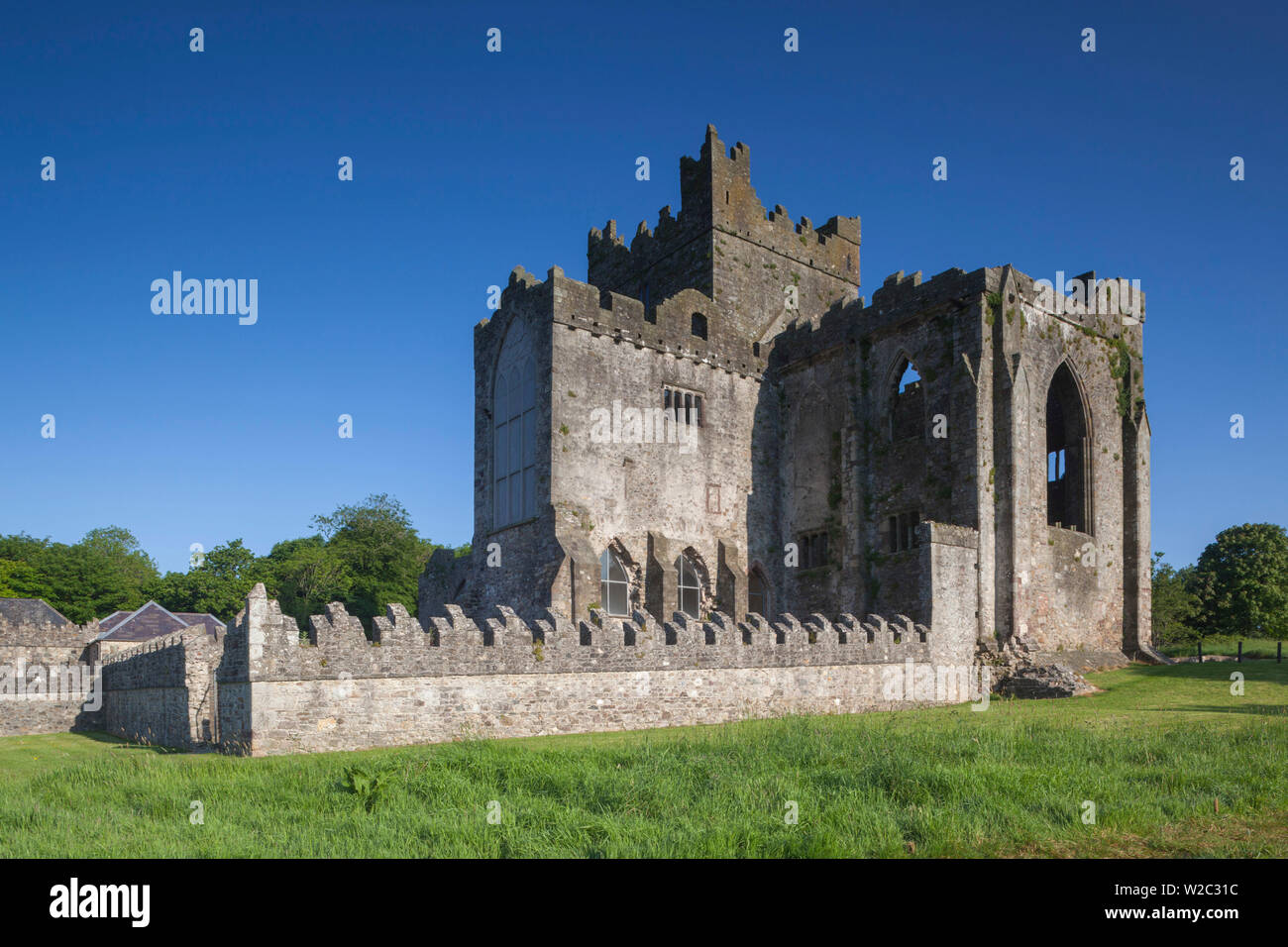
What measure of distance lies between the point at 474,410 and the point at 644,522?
7.34 metres

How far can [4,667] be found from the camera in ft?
73.4

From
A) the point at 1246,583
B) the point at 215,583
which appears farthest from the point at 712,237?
the point at 215,583

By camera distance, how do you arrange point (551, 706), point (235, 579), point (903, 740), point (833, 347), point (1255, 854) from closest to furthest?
point (1255, 854) < point (903, 740) < point (551, 706) < point (833, 347) < point (235, 579)

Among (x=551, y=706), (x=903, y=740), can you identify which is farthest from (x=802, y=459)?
(x=903, y=740)

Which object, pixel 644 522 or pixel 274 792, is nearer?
pixel 274 792

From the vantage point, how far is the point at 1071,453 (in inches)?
1080

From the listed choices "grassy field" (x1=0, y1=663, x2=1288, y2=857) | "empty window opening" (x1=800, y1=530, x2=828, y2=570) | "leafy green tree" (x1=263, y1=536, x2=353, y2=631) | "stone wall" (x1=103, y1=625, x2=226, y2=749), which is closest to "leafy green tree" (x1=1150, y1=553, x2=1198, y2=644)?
"empty window opening" (x1=800, y1=530, x2=828, y2=570)

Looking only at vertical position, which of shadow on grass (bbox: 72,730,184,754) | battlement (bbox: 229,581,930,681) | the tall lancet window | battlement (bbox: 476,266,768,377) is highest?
battlement (bbox: 476,266,768,377)

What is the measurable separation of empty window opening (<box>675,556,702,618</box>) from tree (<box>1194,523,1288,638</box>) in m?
27.6

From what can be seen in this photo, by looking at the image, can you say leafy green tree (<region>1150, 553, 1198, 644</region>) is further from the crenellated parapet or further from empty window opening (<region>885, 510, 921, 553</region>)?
the crenellated parapet

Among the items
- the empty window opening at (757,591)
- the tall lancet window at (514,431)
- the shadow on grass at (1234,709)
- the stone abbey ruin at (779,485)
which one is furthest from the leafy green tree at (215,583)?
the shadow on grass at (1234,709)

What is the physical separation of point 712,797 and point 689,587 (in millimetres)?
18536

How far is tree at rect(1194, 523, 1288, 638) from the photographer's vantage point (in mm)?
42562

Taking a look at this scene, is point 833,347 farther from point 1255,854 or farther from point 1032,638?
point 1255,854
